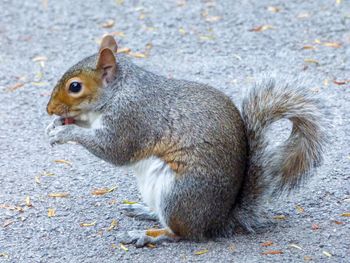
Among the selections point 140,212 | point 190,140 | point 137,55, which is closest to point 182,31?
point 137,55

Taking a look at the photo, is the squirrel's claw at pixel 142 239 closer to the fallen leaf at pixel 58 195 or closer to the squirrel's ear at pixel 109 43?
the fallen leaf at pixel 58 195

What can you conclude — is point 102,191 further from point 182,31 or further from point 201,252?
point 182,31

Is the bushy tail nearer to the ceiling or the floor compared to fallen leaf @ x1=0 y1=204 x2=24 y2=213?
nearer to the ceiling

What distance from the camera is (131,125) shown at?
340 centimetres

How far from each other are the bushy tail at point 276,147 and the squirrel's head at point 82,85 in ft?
1.98

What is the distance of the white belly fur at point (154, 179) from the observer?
3273mm

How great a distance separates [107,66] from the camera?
3445mm

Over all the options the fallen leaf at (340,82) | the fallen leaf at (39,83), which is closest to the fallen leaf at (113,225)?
the fallen leaf at (39,83)

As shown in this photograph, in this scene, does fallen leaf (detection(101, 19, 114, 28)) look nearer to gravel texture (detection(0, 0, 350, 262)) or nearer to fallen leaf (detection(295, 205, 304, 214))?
gravel texture (detection(0, 0, 350, 262))

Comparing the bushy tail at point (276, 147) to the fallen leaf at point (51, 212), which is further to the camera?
the fallen leaf at point (51, 212)

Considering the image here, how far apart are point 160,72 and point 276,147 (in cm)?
201

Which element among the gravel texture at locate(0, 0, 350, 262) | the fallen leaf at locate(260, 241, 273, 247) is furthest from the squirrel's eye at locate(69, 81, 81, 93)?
the fallen leaf at locate(260, 241, 273, 247)

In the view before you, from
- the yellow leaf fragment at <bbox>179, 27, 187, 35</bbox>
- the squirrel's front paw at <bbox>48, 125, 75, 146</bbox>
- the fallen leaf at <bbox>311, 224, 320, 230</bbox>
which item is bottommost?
the fallen leaf at <bbox>311, 224, 320, 230</bbox>

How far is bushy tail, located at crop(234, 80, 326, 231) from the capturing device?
3.29 metres
